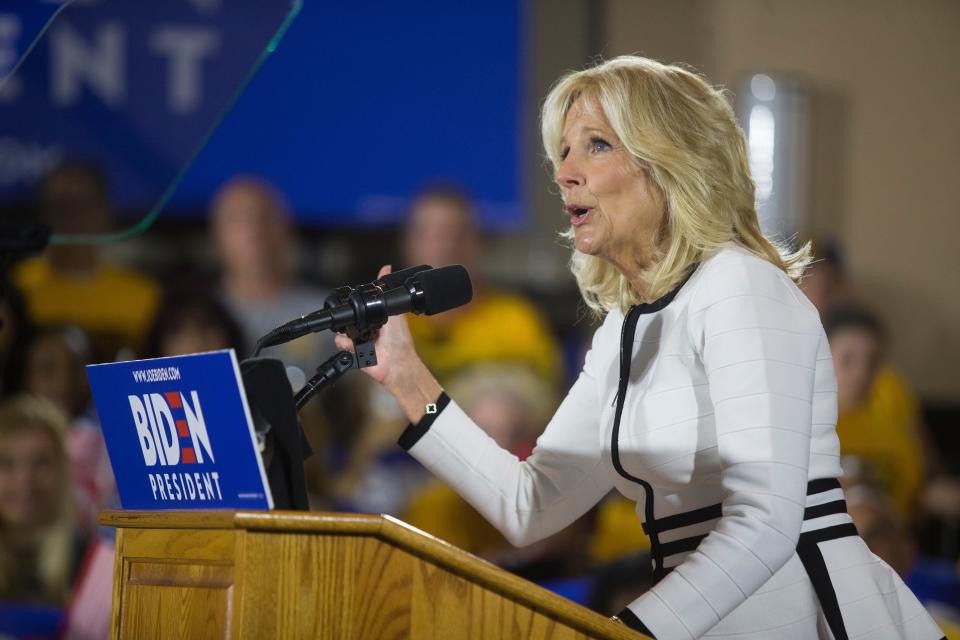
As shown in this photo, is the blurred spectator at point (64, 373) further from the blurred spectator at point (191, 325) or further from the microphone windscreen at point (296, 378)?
the microphone windscreen at point (296, 378)

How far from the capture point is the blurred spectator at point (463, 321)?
3.68 meters

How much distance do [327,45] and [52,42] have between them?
101 inches

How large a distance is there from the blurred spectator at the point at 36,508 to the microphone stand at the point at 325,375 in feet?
6.36

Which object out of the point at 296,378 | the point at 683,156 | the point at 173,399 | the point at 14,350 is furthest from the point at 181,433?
the point at 14,350

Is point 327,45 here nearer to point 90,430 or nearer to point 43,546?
point 90,430

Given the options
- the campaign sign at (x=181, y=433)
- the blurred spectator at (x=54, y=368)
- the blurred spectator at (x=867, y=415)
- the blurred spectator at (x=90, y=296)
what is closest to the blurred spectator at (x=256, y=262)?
the blurred spectator at (x=90, y=296)

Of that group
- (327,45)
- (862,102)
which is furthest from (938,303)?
(327,45)

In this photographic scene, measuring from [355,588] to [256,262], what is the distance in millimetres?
2794

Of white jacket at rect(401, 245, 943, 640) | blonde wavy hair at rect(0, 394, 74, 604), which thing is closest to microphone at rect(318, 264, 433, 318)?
white jacket at rect(401, 245, 943, 640)

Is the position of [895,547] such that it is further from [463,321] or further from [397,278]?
[397,278]

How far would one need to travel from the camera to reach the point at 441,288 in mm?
1382

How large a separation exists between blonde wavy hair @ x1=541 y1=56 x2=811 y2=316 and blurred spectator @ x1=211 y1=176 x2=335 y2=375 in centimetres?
232

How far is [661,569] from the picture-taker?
1.41m

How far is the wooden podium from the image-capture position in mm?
1084
